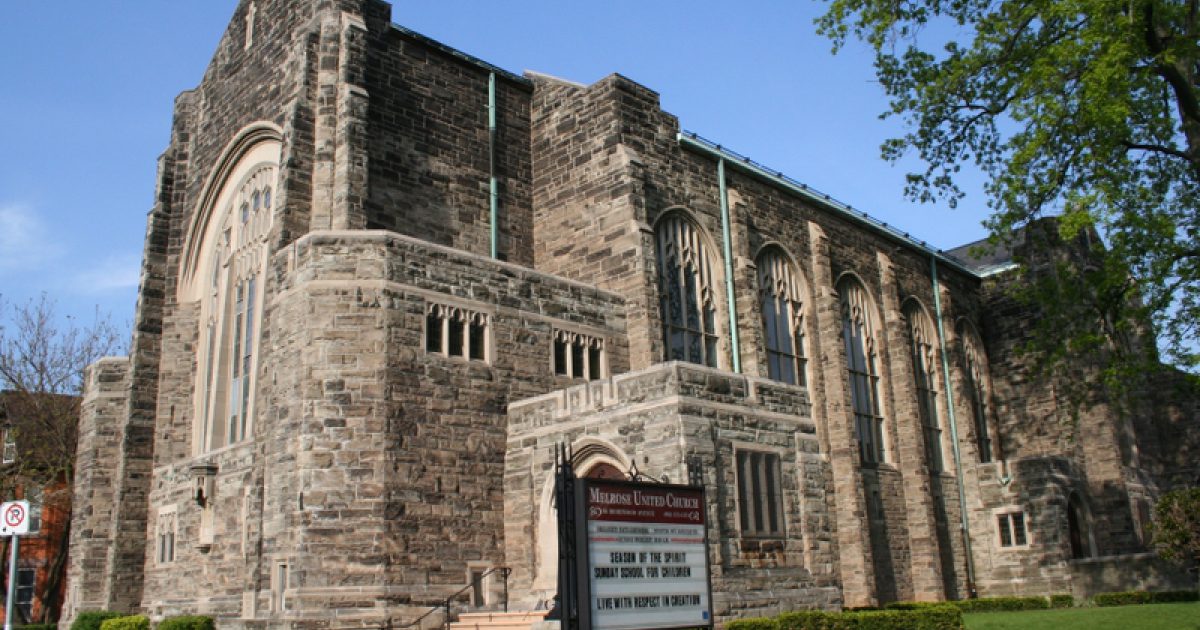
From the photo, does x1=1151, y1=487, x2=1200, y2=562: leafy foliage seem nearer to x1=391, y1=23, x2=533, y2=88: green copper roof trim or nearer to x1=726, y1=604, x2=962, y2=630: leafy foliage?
x1=726, y1=604, x2=962, y2=630: leafy foliage

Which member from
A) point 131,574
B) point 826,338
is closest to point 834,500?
point 826,338

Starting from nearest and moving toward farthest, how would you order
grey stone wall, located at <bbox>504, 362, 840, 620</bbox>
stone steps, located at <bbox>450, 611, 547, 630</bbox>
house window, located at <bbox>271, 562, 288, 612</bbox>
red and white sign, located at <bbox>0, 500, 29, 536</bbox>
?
red and white sign, located at <bbox>0, 500, 29, 536</bbox> → stone steps, located at <bbox>450, 611, 547, 630</bbox> → grey stone wall, located at <bbox>504, 362, 840, 620</bbox> → house window, located at <bbox>271, 562, 288, 612</bbox>

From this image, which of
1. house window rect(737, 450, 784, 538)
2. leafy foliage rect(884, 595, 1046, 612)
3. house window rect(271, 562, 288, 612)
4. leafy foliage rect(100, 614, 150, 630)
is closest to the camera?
house window rect(271, 562, 288, 612)

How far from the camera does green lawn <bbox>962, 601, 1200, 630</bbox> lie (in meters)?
20.4

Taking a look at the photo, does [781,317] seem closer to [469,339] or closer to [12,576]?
[469,339]

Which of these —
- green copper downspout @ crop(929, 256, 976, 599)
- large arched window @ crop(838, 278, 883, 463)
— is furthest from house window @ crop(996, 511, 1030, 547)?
large arched window @ crop(838, 278, 883, 463)

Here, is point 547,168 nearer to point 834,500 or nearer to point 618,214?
point 618,214

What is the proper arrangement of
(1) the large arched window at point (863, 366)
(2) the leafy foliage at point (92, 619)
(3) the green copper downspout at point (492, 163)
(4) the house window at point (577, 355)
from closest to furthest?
(4) the house window at point (577, 355) < (2) the leafy foliage at point (92, 619) < (3) the green copper downspout at point (492, 163) < (1) the large arched window at point (863, 366)

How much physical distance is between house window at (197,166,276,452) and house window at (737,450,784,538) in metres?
12.1

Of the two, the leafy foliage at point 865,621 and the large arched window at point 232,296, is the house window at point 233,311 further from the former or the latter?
the leafy foliage at point 865,621

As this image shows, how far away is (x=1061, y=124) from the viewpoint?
21.6 m

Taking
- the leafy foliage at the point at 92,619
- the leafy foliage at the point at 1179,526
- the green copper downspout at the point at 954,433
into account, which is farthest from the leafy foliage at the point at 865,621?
the leafy foliage at the point at 92,619

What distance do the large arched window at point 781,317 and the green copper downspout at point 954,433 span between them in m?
10.3

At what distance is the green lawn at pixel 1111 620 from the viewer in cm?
2044
